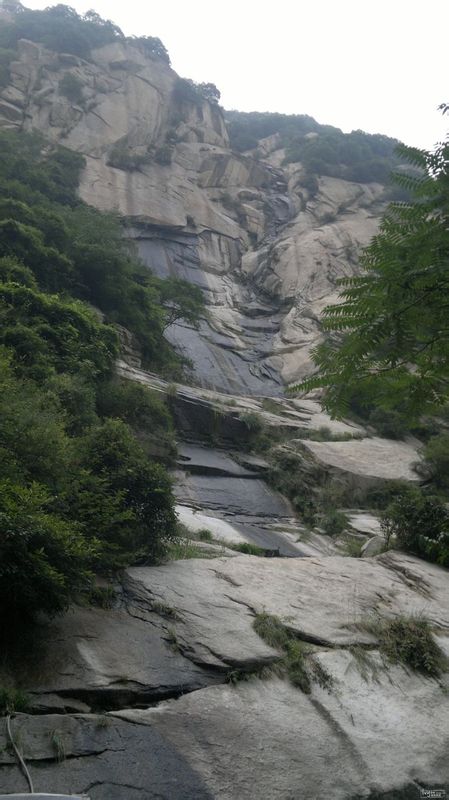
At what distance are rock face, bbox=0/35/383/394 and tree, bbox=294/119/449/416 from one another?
2210 centimetres

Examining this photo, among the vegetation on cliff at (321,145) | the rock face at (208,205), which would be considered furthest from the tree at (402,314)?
the vegetation on cliff at (321,145)

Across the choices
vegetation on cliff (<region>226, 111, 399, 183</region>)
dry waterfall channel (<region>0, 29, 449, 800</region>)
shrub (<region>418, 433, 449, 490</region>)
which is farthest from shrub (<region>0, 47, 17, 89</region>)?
shrub (<region>418, 433, 449, 490</region>)

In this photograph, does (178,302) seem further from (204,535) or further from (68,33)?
(68,33)

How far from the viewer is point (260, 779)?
4.28 metres

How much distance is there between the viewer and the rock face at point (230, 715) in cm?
400

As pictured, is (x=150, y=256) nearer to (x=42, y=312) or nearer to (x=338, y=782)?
(x=42, y=312)

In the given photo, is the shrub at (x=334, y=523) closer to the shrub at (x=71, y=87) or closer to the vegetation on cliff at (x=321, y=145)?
the vegetation on cliff at (x=321, y=145)

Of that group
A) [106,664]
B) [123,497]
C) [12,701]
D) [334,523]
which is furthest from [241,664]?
[334,523]

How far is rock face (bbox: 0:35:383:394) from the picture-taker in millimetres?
31438

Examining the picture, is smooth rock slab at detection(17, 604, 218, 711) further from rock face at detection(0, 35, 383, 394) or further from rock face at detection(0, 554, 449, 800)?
rock face at detection(0, 35, 383, 394)

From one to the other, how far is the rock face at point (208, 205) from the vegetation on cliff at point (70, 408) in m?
6.18

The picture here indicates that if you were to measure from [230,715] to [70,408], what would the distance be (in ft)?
25.7

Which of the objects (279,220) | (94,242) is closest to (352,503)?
(94,242)

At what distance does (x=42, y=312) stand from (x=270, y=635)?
11.0 metres
